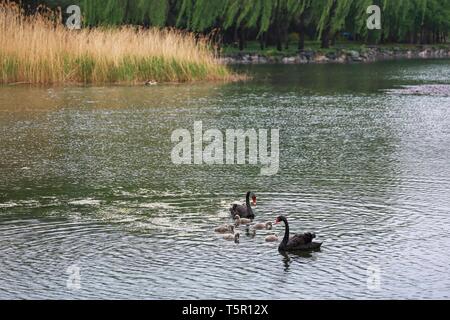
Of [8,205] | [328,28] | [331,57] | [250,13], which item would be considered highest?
[250,13]

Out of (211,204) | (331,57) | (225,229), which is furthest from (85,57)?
(331,57)

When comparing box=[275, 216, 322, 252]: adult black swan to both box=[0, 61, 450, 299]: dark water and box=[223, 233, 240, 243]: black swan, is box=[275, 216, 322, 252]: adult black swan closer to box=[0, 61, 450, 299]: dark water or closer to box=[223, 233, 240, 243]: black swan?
box=[0, 61, 450, 299]: dark water

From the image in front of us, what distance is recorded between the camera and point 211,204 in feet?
36.9

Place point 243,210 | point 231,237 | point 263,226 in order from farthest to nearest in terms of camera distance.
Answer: point 243,210
point 263,226
point 231,237

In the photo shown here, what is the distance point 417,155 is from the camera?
48.8ft

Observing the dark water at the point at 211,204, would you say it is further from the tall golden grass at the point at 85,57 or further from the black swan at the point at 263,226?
the tall golden grass at the point at 85,57

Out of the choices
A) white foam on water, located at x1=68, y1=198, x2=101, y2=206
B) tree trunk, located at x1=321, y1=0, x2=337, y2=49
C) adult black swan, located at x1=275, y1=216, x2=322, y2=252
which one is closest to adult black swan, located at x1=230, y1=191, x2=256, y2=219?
adult black swan, located at x1=275, y1=216, x2=322, y2=252

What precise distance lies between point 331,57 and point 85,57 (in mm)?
22900

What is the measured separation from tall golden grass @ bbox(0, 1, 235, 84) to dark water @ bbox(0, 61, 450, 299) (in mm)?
5098

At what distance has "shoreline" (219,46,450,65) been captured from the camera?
46.0 metres

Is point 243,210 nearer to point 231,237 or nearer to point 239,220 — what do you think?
point 239,220

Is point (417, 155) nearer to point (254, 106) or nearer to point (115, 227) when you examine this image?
point (115, 227)
